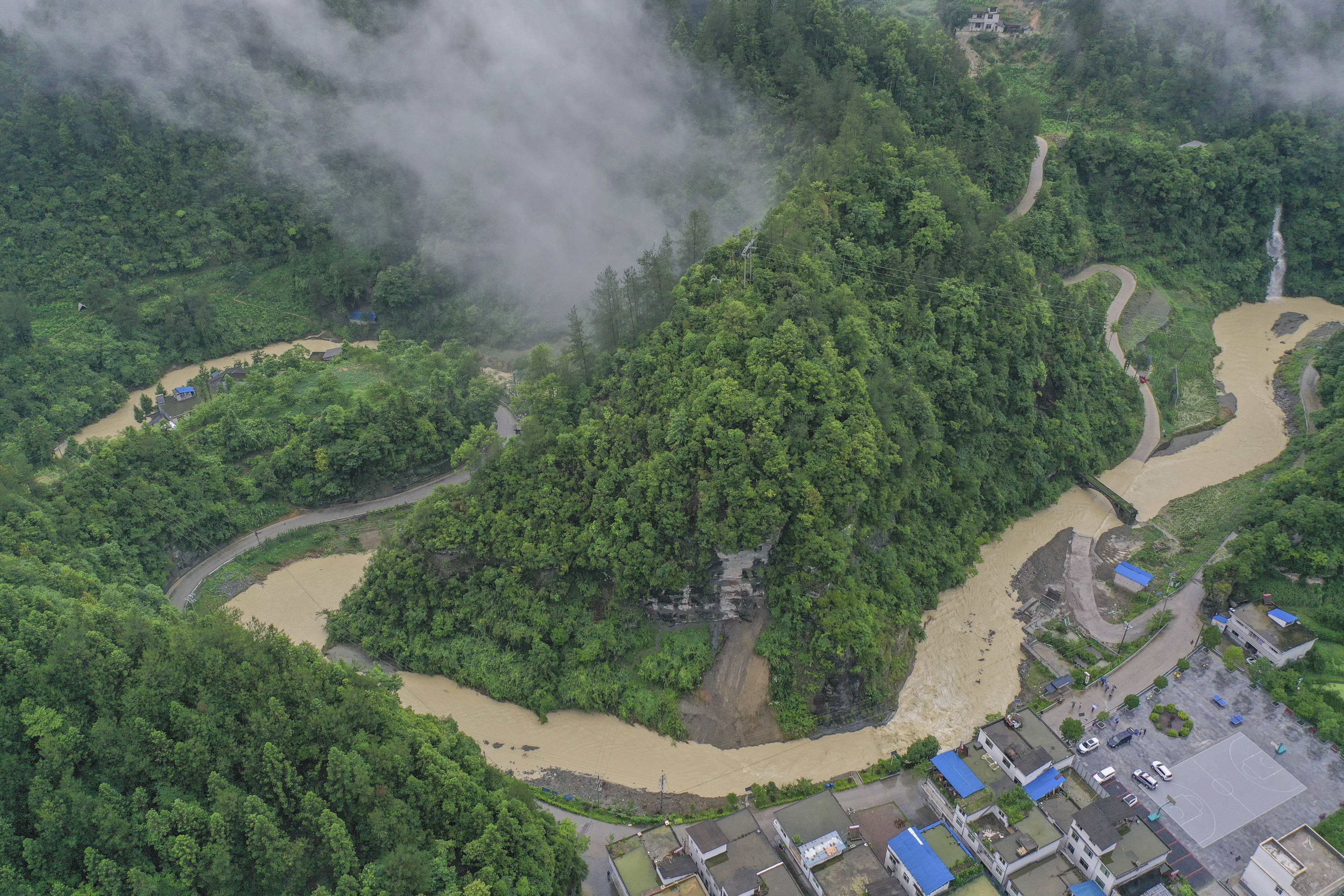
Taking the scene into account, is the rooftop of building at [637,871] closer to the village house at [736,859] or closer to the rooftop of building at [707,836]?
the village house at [736,859]

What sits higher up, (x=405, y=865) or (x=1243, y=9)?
(x=1243, y=9)

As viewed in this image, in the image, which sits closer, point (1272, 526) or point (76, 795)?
point (76, 795)

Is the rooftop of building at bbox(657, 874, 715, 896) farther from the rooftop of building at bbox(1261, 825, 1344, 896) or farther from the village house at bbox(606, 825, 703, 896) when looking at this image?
the rooftop of building at bbox(1261, 825, 1344, 896)

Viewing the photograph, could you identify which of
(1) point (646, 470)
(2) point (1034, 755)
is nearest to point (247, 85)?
(1) point (646, 470)

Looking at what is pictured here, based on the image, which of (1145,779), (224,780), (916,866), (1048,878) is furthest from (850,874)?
(224,780)

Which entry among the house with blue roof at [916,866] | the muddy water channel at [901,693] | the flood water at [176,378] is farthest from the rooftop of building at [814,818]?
the flood water at [176,378]

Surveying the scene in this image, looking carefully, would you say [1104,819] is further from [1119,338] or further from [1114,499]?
[1119,338]

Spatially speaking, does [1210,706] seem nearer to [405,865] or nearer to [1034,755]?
[1034,755]

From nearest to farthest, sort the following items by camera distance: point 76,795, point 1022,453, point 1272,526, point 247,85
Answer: point 76,795 < point 1272,526 < point 1022,453 < point 247,85
